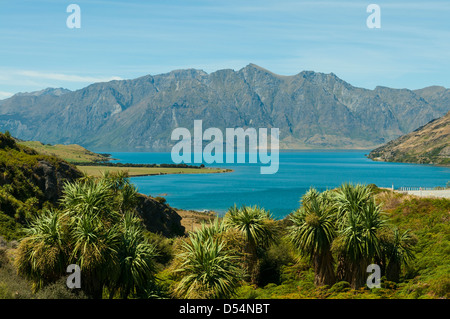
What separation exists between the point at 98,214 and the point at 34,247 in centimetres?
454

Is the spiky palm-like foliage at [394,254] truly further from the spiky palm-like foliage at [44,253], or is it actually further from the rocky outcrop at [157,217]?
the rocky outcrop at [157,217]

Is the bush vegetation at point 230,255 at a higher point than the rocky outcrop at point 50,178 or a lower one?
lower

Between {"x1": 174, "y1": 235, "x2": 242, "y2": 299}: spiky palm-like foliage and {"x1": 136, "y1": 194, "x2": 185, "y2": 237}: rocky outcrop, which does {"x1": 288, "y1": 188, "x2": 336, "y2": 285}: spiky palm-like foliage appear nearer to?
Result: {"x1": 174, "y1": 235, "x2": 242, "y2": 299}: spiky palm-like foliage

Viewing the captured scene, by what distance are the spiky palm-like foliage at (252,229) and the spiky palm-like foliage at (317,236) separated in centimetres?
316

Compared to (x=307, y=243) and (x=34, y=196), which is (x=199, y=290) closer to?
(x=307, y=243)

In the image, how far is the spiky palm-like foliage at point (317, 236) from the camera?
33.1 meters

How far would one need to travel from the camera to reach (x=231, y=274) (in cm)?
2631

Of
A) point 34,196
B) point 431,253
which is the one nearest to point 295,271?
point 431,253

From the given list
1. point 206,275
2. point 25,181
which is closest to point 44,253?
point 206,275

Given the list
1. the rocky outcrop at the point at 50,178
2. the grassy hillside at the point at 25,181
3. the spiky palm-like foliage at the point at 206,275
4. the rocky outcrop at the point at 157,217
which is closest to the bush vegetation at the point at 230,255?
the spiky palm-like foliage at the point at 206,275

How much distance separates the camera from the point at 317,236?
108ft

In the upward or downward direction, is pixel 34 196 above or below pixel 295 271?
above
